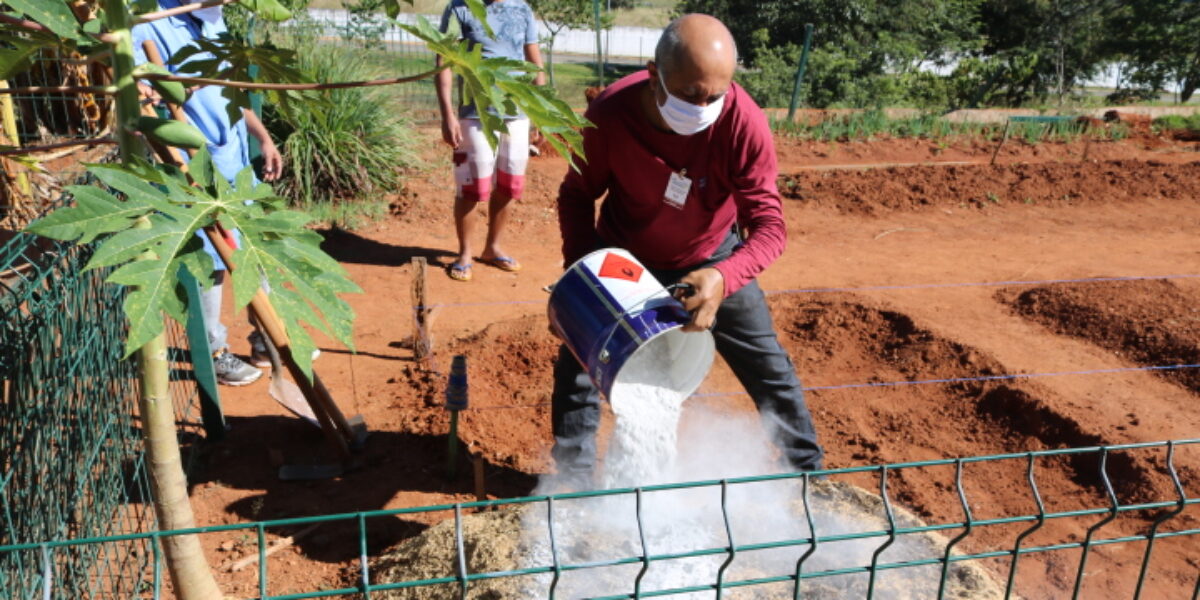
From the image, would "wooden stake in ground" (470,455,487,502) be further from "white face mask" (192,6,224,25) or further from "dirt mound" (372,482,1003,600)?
"white face mask" (192,6,224,25)

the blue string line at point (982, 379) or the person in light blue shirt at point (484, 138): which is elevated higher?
the person in light blue shirt at point (484, 138)

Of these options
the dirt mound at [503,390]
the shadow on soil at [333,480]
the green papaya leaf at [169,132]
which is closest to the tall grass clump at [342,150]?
the dirt mound at [503,390]

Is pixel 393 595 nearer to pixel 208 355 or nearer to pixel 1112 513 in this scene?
pixel 208 355

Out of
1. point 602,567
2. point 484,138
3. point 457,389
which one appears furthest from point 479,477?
point 484,138

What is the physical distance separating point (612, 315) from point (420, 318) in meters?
2.37

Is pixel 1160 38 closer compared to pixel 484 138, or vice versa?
pixel 484 138

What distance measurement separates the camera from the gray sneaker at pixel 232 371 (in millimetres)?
4430

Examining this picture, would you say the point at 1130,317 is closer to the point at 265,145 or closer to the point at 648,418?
the point at 648,418

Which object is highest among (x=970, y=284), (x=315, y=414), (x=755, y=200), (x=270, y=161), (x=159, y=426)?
(x=755, y=200)

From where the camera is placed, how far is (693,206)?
3.14 meters

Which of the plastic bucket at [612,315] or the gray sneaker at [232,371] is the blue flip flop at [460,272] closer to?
the gray sneaker at [232,371]

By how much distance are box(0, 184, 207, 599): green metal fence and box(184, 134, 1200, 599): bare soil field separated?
0.57 m

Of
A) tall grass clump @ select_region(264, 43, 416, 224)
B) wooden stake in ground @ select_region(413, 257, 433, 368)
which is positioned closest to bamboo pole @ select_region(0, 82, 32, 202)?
tall grass clump @ select_region(264, 43, 416, 224)

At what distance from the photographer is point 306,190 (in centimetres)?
723
